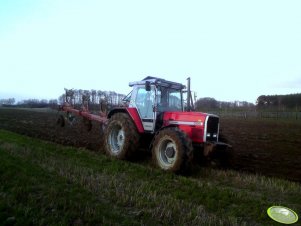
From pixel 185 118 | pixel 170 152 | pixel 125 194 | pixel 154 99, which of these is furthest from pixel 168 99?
pixel 125 194

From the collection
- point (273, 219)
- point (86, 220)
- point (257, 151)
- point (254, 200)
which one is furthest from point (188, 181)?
point (257, 151)

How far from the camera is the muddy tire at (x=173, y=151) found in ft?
26.8

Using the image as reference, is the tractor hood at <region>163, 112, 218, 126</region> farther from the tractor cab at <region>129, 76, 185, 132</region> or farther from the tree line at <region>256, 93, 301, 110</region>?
the tree line at <region>256, 93, 301, 110</region>

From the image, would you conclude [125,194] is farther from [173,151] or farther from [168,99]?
[168,99]

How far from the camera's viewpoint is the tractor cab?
9641 millimetres

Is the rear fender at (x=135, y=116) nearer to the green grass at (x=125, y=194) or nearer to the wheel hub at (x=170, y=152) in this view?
the green grass at (x=125, y=194)

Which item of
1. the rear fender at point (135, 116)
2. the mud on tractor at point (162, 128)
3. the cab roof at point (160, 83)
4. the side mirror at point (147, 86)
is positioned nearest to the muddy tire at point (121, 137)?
the mud on tractor at point (162, 128)

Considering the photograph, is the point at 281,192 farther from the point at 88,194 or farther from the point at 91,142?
the point at 91,142

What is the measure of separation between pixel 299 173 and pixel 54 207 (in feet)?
22.6

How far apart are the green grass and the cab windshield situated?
2.06 metres

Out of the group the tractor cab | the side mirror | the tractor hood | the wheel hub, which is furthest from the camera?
the tractor cab

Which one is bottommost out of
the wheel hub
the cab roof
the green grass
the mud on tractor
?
the green grass

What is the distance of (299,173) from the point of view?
923cm

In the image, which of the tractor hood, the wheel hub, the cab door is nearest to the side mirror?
the cab door
